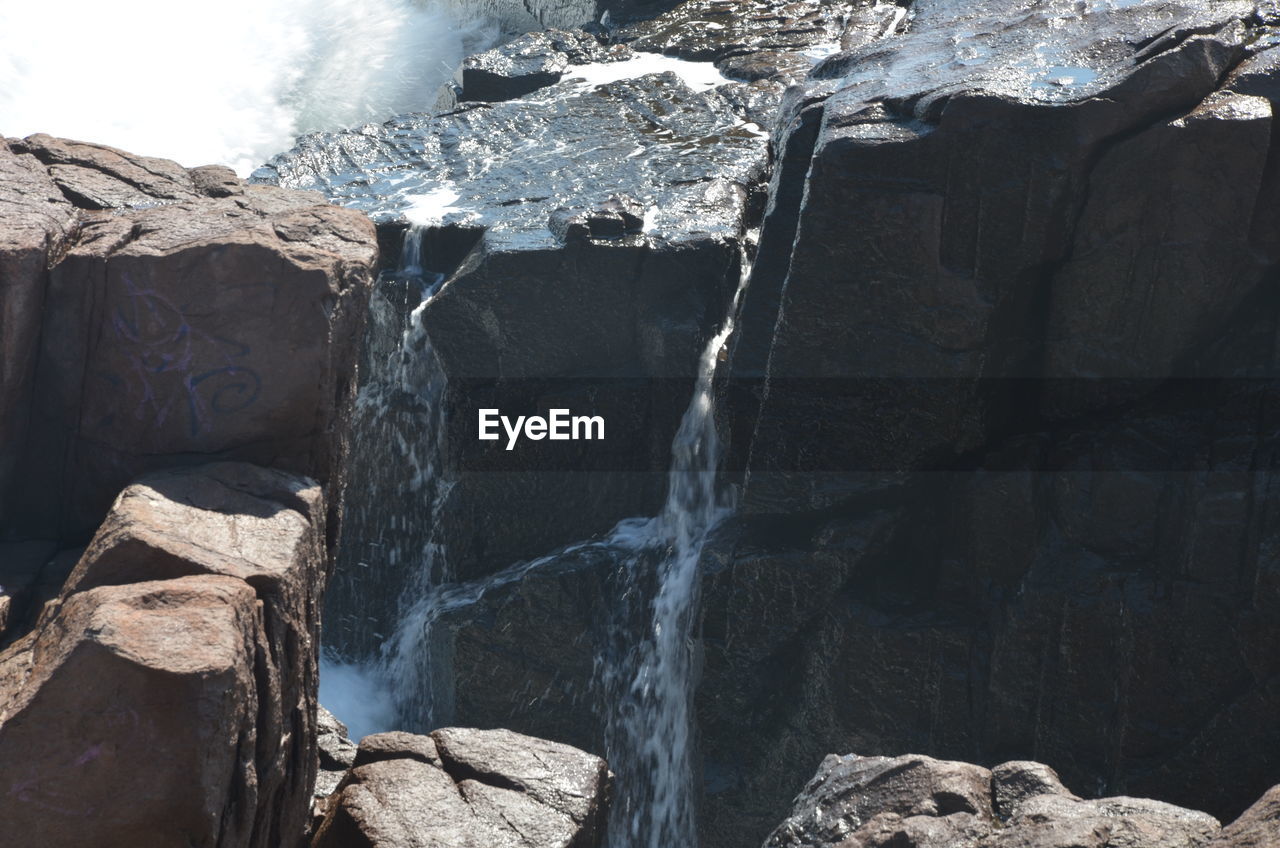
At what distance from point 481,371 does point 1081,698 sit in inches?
153

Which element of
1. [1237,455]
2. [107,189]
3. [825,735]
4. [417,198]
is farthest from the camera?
[417,198]

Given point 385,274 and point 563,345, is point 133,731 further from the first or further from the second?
point 385,274

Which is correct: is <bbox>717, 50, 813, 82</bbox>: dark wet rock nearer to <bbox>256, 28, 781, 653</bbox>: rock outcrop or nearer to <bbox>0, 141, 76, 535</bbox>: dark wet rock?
<bbox>256, 28, 781, 653</bbox>: rock outcrop

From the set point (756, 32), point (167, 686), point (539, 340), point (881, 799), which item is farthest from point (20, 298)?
point (756, 32)

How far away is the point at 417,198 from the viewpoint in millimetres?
9867

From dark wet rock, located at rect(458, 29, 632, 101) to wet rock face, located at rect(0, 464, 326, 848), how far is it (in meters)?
8.66

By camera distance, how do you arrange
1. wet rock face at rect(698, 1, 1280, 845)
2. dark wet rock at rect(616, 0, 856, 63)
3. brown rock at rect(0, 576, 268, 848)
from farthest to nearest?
1. dark wet rock at rect(616, 0, 856, 63)
2. wet rock face at rect(698, 1, 1280, 845)
3. brown rock at rect(0, 576, 268, 848)

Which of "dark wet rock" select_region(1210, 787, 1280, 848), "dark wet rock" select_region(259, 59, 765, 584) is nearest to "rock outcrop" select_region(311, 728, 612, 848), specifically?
"dark wet rock" select_region(1210, 787, 1280, 848)

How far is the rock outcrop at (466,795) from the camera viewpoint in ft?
16.3

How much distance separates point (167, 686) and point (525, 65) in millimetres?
10023

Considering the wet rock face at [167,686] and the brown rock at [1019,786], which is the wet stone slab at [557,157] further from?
the brown rock at [1019,786]

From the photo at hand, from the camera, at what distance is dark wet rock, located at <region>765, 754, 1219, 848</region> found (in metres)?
4.04

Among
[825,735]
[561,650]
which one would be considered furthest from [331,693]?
[825,735]

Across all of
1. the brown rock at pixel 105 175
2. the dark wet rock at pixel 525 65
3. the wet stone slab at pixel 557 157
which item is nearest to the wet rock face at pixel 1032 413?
the wet stone slab at pixel 557 157
